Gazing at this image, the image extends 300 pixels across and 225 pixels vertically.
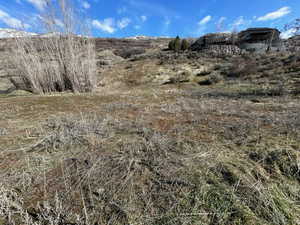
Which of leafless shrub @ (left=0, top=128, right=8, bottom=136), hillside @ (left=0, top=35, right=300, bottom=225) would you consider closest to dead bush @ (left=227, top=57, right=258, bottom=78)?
hillside @ (left=0, top=35, right=300, bottom=225)

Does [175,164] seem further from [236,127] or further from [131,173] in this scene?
[236,127]

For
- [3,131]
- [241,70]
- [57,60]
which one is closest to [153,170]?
[3,131]

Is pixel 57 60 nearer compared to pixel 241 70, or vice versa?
pixel 57 60

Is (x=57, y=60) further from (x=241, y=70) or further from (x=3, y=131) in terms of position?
(x=241, y=70)

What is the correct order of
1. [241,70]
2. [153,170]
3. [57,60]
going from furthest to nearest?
[241,70], [57,60], [153,170]

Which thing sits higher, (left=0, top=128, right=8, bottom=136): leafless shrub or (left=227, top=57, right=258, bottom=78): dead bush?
(left=227, top=57, right=258, bottom=78): dead bush

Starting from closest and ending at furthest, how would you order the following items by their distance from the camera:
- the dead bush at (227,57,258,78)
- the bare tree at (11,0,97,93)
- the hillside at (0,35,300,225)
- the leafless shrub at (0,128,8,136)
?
the hillside at (0,35,300,225), the leafless shrub at (0,128,8,136), the bare tree at (11,0,97,93), the dead bush at (227,57,258,78)

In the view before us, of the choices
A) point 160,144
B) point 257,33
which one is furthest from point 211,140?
point 257,33

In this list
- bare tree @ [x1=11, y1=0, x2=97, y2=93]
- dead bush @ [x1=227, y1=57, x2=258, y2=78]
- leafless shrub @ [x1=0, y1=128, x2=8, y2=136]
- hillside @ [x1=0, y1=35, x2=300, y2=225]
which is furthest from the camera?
dead bush @ [x1=227, y1=57, x2=258, y2=78]

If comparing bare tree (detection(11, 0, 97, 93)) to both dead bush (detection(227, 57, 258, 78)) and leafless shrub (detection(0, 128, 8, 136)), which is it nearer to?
leafless shrub (detection(0, 128, 8, 136))

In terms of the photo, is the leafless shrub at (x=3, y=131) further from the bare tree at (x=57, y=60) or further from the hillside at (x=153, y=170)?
the bare tree at (x=57, y=60)

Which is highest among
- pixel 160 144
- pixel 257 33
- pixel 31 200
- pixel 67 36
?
pixel 257 33

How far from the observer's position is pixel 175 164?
131 cm

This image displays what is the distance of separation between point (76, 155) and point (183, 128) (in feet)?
3.85
